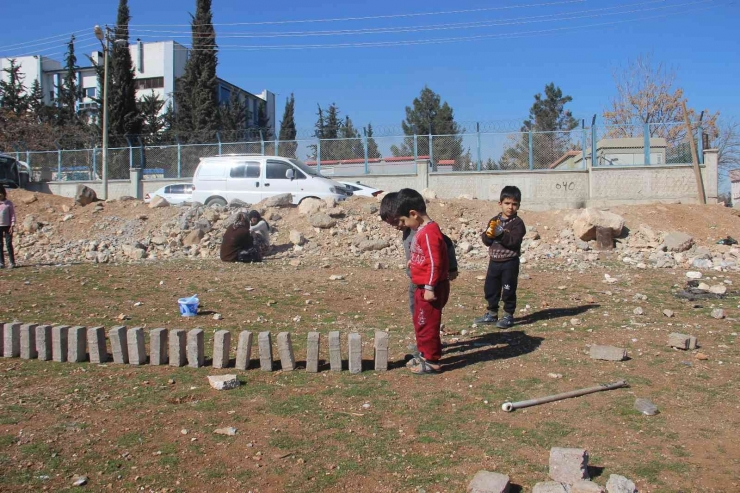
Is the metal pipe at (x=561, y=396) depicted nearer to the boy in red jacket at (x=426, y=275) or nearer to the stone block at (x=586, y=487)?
the boy in red jacket at (x=426, y=275)

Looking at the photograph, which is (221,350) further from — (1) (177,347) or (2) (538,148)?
(2) (538,148)

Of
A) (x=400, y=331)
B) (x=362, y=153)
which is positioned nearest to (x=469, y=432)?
(x=400, y=331)

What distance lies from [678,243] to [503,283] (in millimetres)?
7835

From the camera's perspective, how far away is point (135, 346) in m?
5.29

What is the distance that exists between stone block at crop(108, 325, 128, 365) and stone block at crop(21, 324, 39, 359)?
0.83m

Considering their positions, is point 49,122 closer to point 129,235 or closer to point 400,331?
point 129,235

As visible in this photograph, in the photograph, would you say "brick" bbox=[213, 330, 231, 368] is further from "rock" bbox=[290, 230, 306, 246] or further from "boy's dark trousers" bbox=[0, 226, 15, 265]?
"rock" bbox=[290, 230, 306, 246]

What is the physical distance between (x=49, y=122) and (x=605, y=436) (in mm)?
47142

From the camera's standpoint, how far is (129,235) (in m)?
15.7

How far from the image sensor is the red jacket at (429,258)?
4.84 m

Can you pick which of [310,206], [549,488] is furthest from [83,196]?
[549,488]

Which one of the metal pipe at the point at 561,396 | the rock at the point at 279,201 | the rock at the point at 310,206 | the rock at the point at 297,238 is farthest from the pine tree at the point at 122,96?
the metal pipe at the point at 561,396

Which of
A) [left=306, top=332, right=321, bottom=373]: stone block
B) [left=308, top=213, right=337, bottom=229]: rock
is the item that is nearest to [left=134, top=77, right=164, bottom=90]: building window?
[left=308, top=213, right=337, bottom=229]: rock

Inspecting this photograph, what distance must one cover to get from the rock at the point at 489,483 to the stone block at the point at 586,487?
32cm
